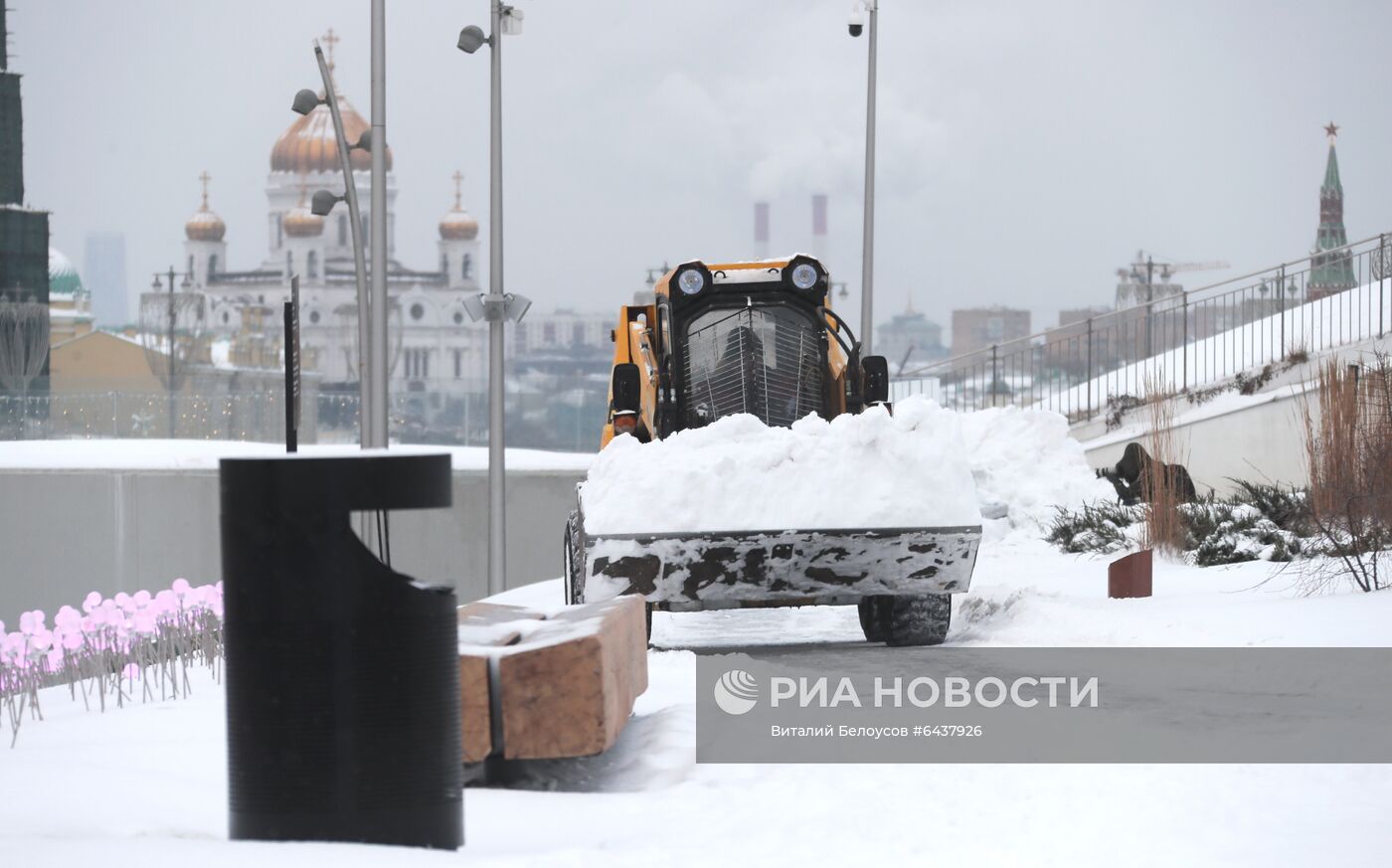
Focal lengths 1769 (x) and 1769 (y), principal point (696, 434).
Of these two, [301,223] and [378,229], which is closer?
[378,229]

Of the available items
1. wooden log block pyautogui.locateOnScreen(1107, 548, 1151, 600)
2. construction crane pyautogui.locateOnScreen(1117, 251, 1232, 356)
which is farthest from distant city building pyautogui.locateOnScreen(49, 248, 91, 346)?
wooden log block pyautogui.locateOnScreen(1107, 548, 1151, 600)

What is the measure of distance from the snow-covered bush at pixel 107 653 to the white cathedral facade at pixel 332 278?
13476 centimetres

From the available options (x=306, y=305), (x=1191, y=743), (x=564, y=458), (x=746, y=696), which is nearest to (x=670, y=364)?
(x=746, y=696)

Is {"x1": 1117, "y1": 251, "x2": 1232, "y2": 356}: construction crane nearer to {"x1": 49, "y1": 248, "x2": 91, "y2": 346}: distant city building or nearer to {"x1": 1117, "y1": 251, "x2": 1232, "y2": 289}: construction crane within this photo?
{"x1": 1117, "y1": 251, "x2": 1232, "y2": 289}: construction crane

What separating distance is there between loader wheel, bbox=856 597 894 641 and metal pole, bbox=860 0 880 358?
11942 mm

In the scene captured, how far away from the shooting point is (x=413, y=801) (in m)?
5.05

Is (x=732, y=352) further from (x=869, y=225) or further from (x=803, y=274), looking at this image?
(x=869, y=225)

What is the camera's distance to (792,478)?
34.9ft

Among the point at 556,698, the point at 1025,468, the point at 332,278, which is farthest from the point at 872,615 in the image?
the point at 332,278

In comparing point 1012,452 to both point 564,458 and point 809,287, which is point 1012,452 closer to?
point 564,458

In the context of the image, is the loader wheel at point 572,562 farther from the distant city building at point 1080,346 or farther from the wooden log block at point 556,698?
the distant city building at point 1080,346

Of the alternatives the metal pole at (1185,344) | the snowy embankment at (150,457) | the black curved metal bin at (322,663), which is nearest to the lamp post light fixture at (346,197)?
the snowy embankment at (150,457)

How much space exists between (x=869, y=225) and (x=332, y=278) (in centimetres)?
13907

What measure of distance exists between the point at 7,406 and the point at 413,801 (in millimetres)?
33478
